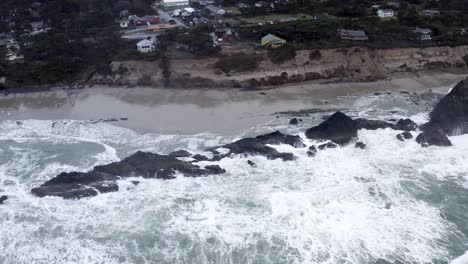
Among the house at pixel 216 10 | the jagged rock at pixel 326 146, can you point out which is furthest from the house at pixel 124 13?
the jagged rock at pixel 326 146

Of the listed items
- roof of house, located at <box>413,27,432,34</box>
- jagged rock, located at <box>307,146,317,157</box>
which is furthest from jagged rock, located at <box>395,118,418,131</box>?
roof of house, located at <box>413,27,432,34</box>

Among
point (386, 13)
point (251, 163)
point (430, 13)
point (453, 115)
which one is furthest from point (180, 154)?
point (430, 13)

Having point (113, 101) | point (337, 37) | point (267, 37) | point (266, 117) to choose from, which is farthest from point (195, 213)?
point (337, 37)

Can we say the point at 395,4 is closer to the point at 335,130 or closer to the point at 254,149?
the point at 335,130

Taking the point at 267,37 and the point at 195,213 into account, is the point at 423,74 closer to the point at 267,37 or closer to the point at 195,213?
the point at 267,37

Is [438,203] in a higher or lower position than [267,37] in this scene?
lower

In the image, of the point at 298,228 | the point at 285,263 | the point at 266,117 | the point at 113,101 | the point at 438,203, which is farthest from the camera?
the point at 113,101

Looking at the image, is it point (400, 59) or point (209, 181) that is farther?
point (400, 59)
